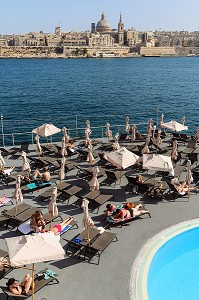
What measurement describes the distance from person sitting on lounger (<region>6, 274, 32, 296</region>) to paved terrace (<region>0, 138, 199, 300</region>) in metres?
0.43

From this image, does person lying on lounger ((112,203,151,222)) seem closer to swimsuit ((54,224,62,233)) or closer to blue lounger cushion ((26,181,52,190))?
swimsuit ((54,224,62,233))

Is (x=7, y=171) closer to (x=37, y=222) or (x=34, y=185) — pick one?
(x=34, y=185)

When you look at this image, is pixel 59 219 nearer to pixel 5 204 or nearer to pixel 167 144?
pixel 5 204

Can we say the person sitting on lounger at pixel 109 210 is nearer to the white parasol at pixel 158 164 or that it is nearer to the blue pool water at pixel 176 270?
the blue pool water at pixel 176 270

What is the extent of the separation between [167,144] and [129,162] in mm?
6967

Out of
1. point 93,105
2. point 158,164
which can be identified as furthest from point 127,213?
point 93,105

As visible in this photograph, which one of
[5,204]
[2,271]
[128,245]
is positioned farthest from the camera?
[5,204]

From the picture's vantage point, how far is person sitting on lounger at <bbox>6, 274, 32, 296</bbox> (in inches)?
285

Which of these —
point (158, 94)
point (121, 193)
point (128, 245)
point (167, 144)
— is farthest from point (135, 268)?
point (158, 94)

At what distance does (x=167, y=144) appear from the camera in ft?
63.8

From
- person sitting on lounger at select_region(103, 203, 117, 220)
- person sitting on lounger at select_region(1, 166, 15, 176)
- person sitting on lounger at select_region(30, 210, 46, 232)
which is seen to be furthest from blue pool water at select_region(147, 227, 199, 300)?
person sitting on lounger at select_region(1, 166, 15, 176)

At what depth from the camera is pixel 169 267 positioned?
907 cm

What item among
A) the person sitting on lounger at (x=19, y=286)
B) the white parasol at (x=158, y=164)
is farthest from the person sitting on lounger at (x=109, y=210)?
the person sitting on lounger at (x=19, y=286)

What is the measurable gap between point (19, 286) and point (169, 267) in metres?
4.11
